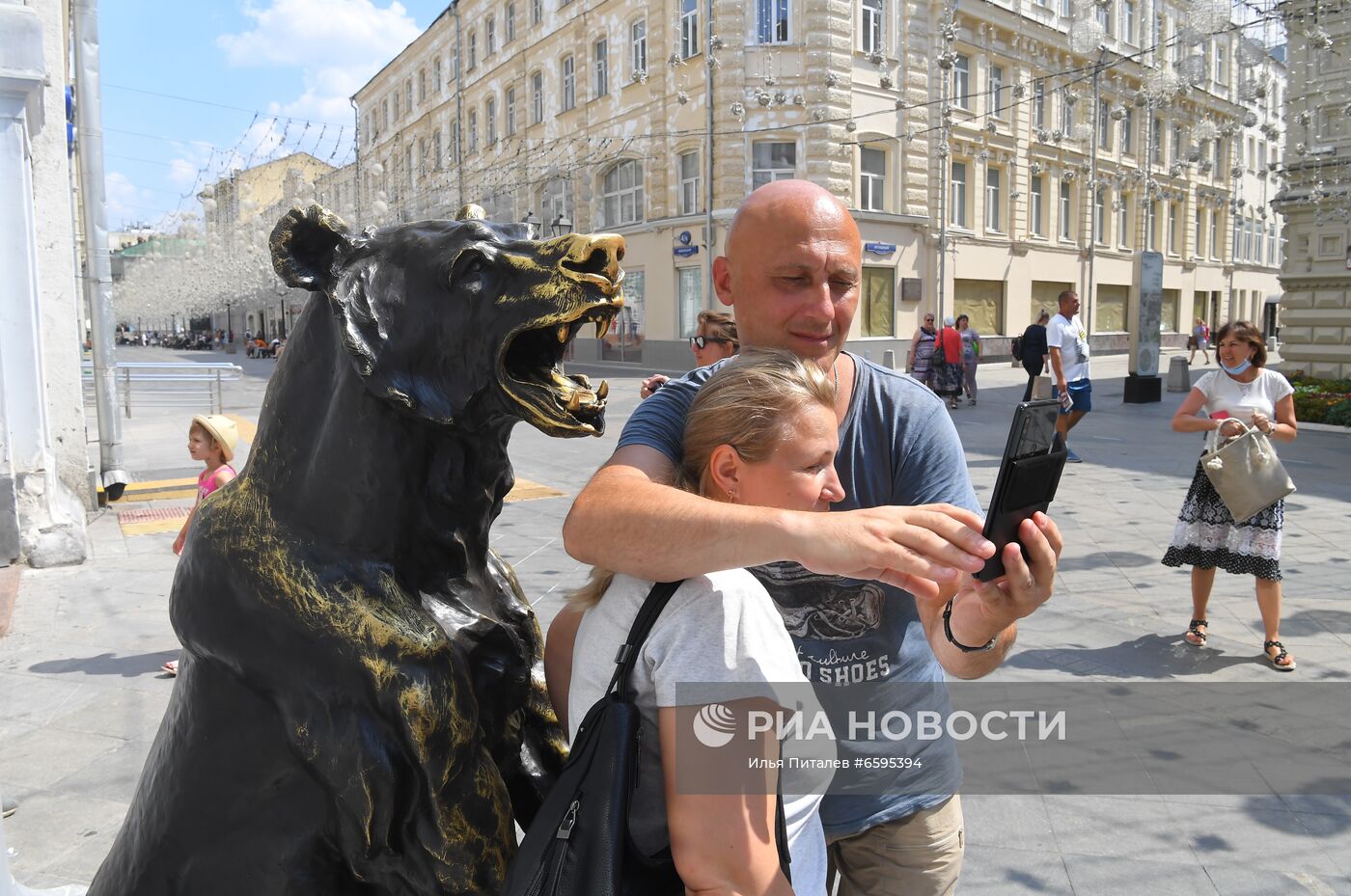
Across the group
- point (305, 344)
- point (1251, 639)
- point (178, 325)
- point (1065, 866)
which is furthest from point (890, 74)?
point (178, 325)

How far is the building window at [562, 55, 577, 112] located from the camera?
Result: 28.5 meters

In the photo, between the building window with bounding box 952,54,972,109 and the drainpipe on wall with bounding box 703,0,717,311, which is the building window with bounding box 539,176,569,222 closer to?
the drainpipe on wall with bounding box 703,0,717,311

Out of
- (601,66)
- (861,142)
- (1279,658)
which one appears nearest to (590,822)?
(1279,658)

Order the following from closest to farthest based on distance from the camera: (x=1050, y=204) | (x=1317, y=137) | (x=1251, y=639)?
(x=1251, y=639), (x=1317, y=137), (x=1050, y=204)

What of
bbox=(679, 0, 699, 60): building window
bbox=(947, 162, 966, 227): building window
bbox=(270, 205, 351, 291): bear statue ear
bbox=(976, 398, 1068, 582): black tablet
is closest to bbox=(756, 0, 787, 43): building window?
bbox=(679, 0, 699, 60): building window

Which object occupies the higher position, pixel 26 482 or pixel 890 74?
pixel 890 74

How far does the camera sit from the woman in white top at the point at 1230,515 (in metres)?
4.91

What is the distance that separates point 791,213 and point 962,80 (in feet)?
88.9

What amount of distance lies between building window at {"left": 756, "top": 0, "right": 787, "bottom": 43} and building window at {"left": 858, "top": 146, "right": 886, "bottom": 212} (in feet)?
11.3

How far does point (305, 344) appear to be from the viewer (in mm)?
1164

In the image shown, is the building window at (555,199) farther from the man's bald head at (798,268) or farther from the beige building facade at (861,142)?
the man's bald head at (798,268)

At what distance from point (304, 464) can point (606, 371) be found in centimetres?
2634

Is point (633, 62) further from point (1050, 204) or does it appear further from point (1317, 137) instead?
point (1317, 137)

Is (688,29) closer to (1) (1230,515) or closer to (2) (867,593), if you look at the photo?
(1) (1230,515)
